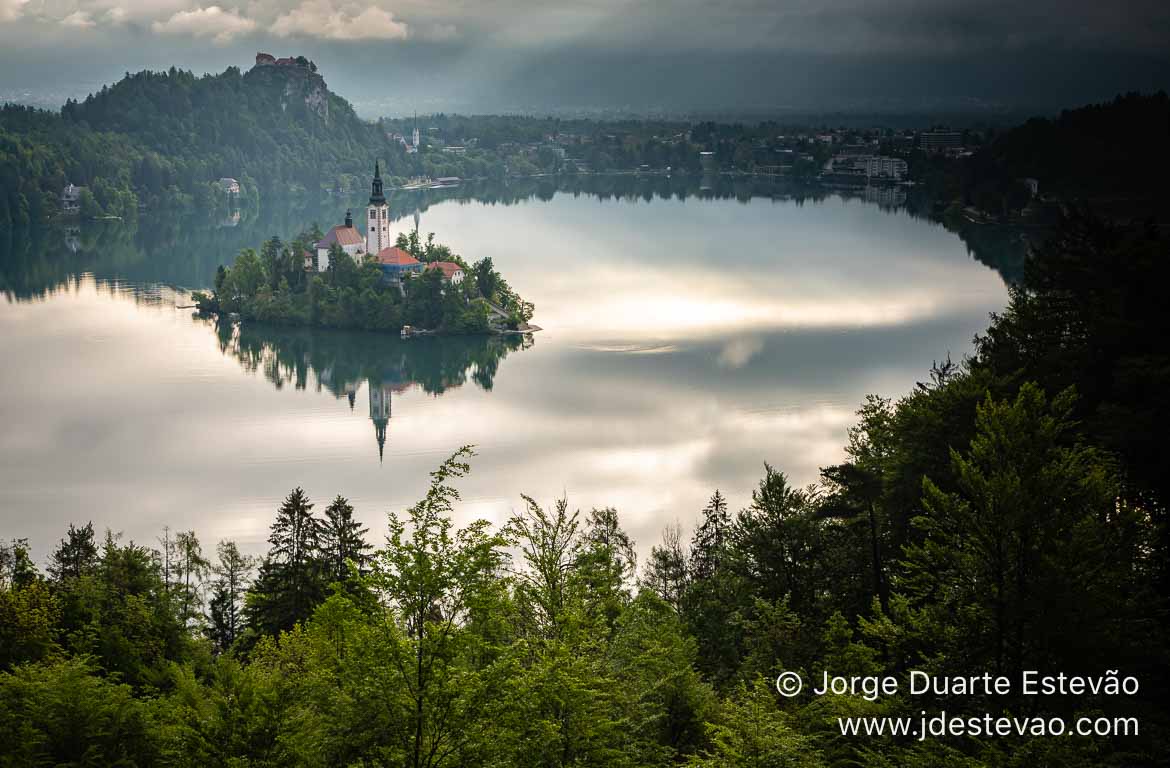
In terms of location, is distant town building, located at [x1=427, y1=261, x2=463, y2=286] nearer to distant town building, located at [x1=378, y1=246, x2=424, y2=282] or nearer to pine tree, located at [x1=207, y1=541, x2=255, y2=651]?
distant town building, located at [x1=378, y1=246, x2=424, y2=282]

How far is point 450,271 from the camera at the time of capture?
30.0m

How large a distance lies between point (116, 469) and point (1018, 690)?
14.1m

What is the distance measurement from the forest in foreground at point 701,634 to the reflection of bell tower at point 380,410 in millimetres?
8706

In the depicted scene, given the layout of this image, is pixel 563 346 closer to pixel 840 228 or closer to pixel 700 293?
pixel 700 293

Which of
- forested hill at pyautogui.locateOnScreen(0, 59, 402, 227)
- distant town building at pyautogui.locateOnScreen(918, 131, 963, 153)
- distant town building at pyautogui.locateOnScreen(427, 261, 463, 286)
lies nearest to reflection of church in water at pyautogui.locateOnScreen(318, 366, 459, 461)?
distant town building at pyautogui.locateOnScreen(427, 261, 463, 286)

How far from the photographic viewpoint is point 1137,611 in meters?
6.73

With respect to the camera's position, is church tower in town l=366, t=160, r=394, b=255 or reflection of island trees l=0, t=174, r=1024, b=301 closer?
church tower in town l=366, t=160, r=394, b=255

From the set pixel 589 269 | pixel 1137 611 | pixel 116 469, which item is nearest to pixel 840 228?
pixel 589 269

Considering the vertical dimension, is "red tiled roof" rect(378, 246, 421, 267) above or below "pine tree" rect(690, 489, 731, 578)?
above

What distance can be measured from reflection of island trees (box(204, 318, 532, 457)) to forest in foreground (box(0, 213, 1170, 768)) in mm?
12045

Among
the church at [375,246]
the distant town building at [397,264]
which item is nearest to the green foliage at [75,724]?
the distant town building at [397,264]

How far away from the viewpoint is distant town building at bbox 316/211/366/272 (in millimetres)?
32281

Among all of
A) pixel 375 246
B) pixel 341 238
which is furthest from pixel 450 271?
pixel 375 246

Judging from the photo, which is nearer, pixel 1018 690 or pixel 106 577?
pixel 1018 690
